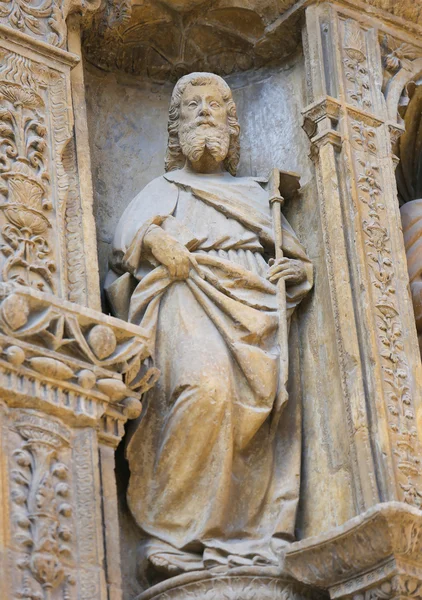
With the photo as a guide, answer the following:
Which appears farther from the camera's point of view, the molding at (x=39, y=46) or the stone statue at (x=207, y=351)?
the molding at (x=39, y=46)

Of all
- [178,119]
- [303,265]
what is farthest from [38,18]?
[303,265]

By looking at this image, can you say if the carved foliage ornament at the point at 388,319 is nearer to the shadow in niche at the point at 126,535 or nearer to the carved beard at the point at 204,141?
the carved beard at the point at 204,141

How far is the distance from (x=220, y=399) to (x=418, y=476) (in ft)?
3.13

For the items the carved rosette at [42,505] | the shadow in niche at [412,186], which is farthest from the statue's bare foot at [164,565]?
the shadow in niche at [412,186]

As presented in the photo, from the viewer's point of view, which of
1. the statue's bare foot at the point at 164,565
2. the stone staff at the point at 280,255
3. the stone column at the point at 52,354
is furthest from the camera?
the stone staff at the point at 280,255

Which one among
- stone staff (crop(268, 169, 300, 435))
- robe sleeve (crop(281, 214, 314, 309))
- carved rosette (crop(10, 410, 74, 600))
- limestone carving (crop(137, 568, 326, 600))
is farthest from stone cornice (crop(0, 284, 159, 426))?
robe sleeve (crop(281, 214, 314, 309))

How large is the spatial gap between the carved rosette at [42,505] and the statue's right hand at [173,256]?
1.29 m

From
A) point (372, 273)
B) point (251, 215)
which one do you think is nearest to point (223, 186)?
point (251, 215)

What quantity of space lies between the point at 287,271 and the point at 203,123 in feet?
2.92

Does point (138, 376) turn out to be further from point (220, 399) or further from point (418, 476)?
point (418, 476)

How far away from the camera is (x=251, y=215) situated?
27.8 feet

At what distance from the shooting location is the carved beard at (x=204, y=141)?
28.3ft

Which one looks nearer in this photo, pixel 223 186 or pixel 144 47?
pixel 223 186

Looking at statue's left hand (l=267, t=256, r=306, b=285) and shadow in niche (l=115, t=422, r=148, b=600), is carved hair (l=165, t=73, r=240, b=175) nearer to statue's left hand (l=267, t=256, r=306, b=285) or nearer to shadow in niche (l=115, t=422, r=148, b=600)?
statue's left hand (l=267, t=256, r=306, b=285)
